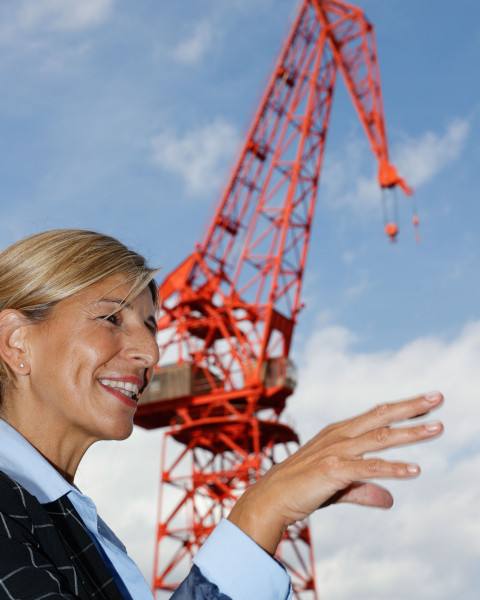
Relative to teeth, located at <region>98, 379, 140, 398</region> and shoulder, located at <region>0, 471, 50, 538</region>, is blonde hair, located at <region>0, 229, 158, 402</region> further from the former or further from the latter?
shoulder, located at <region>0, 471, 50, 538</region>

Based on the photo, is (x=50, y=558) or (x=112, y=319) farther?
(x=112, y=319)

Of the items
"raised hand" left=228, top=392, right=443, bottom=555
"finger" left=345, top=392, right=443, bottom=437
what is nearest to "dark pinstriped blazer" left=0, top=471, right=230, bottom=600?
"raised hand" left=228, top=392, right=443, bottom=555

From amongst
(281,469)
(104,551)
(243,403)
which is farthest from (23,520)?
(243,403)

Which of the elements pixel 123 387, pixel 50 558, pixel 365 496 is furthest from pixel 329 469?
pixel 123 387

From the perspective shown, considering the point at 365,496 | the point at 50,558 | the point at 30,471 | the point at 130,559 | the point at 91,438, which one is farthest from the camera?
the point at 91,438

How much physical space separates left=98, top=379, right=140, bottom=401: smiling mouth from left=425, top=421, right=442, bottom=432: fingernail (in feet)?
3.82

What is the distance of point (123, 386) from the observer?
2650 mm

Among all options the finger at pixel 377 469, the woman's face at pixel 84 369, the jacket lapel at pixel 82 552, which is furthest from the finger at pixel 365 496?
the woman's face at pixel 84 369

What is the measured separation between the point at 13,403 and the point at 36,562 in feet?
3.08

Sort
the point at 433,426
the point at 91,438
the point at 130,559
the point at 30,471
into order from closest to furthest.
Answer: the point at 433,426 → the point at 30,471 → the point at 130,559 → the point at 91,438

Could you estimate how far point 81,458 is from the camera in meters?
2.71

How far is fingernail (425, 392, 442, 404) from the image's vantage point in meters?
1.81

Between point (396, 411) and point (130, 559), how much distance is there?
98cm

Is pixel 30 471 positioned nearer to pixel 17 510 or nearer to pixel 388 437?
pixel 17 510
